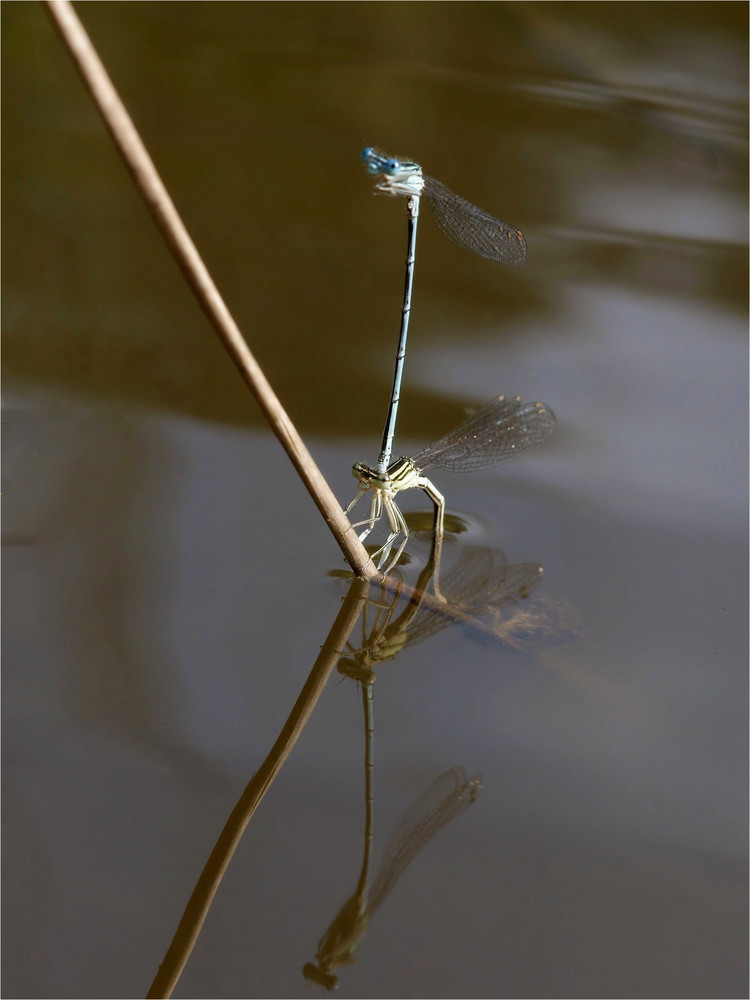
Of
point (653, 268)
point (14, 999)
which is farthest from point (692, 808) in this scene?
point (653, 268)

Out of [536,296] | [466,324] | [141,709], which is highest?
[536,296]

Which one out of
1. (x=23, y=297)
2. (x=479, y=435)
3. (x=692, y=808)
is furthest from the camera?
(x=23, y=297)

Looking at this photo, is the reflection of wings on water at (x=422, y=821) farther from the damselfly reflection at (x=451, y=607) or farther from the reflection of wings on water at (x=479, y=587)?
the reflection of wings on water at (x=479, y=587)

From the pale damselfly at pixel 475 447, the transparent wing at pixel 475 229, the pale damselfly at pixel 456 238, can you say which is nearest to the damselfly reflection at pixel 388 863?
the pale damselfly at pixel 475 447

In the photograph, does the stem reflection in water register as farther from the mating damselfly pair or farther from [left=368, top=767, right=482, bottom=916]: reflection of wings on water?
the mating damselfly pair

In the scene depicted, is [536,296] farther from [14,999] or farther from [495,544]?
[14,999]

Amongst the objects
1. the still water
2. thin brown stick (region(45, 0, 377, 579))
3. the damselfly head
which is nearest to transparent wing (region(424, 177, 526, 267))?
the damselfly head

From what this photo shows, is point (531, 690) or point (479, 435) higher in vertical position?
point (479, 435)
